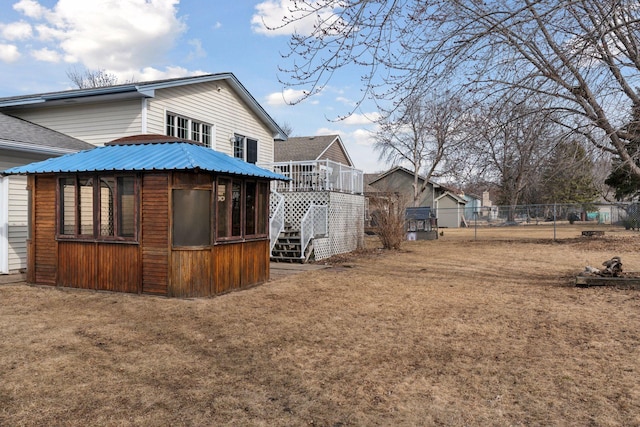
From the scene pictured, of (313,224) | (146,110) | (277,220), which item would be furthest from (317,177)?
(146,110)

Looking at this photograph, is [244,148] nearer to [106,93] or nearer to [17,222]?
[106,93]

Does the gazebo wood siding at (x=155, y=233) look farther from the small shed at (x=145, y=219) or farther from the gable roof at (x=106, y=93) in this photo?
the gable roof at (x=106, y=93)

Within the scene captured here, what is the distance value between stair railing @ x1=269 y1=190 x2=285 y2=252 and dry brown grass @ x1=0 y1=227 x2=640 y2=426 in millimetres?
5123

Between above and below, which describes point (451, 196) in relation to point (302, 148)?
below

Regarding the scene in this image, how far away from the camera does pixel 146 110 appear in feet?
39.2

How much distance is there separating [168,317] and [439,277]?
254 inches

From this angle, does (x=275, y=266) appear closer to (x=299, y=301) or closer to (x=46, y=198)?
(x=299, y=301)

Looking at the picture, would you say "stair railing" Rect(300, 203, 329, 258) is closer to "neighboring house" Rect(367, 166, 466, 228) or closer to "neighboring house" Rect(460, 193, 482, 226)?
"neighboring house" Rect(460, 193, 482, 226)

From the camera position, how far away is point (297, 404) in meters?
3.65

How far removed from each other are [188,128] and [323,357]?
1057 cm

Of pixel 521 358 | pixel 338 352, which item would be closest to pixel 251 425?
pixel 338 352

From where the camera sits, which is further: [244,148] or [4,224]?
[244,148]

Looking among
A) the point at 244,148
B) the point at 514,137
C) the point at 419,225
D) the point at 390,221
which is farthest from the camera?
the point at 419,225

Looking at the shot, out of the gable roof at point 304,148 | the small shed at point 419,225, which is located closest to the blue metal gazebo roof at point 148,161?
the small shed at point 419,225
